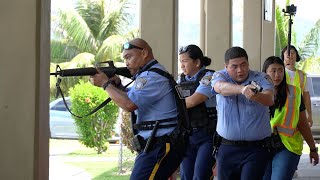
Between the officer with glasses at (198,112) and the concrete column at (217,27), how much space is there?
3486mm

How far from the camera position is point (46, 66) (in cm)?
342

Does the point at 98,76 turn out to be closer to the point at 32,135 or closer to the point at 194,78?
the point at 32,135

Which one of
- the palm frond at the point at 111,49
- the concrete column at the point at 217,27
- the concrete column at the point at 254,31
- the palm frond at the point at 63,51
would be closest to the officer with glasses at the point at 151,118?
the concrete column at the point at 217,27

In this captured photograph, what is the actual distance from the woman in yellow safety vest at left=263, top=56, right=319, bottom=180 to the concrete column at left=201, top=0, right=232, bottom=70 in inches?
164

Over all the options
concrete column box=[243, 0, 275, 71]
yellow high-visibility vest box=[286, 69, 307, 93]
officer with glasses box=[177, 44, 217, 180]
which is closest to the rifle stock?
officer with glasses box=[177, 44, 217, 180]

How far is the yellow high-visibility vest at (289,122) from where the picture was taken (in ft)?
16.3

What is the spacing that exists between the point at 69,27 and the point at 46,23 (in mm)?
22042

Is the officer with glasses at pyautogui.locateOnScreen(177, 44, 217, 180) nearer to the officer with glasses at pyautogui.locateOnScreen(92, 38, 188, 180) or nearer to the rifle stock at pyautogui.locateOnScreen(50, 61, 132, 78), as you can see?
the rifle stock at pyautogui.locateOnScreen(50, 61, 132, 78)

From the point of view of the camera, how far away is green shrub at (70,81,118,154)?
1323 centimetres

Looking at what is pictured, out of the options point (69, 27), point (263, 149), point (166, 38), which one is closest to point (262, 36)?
point (166, 38)

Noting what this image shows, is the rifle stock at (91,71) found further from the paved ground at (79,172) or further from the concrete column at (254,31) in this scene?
the concrete column at (254,31)

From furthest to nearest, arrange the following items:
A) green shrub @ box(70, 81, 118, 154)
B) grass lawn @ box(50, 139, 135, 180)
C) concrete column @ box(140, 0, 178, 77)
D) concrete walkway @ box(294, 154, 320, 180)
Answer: green shrub @ box(70, 81, 118, 154) < grass lawn @ box(50, 139, 135, 180) < concrete walkway @ box(294, 154, 320, 180) < concrete column @ box(140, 0, 178, 77)

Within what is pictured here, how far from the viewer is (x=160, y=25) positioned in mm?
6199

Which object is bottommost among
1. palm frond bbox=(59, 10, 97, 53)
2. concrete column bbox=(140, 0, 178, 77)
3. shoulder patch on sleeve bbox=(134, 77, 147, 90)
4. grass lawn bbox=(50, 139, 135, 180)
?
grass lawn bbox=(50, 139, 135, 180)
